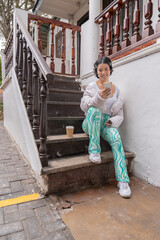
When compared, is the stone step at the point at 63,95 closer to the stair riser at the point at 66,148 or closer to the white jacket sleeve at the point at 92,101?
the white jacket sleeve at the point at 92,101

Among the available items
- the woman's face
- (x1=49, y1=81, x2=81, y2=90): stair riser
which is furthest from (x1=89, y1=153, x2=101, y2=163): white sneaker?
(x1=49, y1=81, x2=81, y2=90): stair riser

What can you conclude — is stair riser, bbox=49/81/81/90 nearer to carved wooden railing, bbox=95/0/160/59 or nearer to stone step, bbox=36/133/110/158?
carved wooden railing, bbox=95/0/160/59

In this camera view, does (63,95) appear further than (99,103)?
Yes

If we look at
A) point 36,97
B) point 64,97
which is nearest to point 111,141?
point 36,97

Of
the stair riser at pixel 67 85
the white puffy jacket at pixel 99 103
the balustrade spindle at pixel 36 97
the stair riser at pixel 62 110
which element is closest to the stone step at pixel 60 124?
the stair riser at pixel 62 110

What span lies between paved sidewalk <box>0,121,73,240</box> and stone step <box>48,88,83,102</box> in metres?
1.31

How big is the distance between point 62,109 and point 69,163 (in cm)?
111

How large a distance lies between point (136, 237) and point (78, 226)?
41 centimetres

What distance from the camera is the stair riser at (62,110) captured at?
248 cm

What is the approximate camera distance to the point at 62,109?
258 centimetres

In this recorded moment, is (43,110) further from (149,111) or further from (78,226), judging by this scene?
(149,111)

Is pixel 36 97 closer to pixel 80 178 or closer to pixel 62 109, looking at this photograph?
pixel 62 109

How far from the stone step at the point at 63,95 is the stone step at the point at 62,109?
26 cm

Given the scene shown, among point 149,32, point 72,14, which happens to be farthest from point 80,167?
point 72,14
